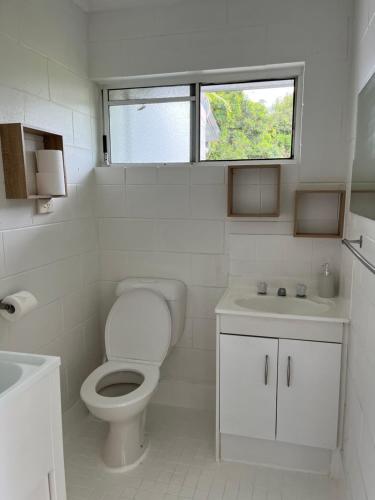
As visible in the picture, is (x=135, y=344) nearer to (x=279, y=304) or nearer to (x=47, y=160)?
(x=279, y=304)

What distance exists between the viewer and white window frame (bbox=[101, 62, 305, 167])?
2125 mm

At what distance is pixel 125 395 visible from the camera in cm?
188

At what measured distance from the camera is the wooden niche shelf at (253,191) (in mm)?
2145

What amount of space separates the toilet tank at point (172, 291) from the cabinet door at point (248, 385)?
1.42 feet

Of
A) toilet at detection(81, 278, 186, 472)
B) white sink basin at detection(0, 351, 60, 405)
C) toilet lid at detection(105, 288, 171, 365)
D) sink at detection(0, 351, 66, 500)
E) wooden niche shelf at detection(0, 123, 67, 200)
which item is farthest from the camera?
toilet lid at detection(105, 288, 171, 365)

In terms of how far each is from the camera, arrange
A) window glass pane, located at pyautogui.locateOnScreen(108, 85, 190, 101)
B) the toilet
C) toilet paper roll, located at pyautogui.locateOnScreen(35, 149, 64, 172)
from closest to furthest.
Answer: toilet paper roll, located at pyautogui.locateOnScreen(35, 149, 64, 172), the toilet, window glass pane, located at pyautogui.locateOnScreen(108, 85, 190, 101)

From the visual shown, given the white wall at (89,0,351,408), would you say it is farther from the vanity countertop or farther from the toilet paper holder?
the toilet paper holder

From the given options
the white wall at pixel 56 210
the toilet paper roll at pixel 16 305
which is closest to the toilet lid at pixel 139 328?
the white wall at pixel 56 210

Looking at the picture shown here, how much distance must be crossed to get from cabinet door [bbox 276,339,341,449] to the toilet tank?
2.23 feet

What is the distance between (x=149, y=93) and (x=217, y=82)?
444mm

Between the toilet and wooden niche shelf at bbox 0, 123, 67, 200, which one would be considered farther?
the toilet

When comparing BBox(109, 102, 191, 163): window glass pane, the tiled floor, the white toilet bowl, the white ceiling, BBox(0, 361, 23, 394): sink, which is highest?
the white ceiling

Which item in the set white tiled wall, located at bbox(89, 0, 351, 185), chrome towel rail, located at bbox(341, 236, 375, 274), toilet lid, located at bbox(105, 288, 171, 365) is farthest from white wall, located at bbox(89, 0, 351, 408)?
chrome towel rail, located at bbox(341, 236, 375, 274)

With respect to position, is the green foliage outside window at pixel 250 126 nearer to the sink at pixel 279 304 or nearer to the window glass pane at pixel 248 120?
the window glass pane at pixel 248 120
